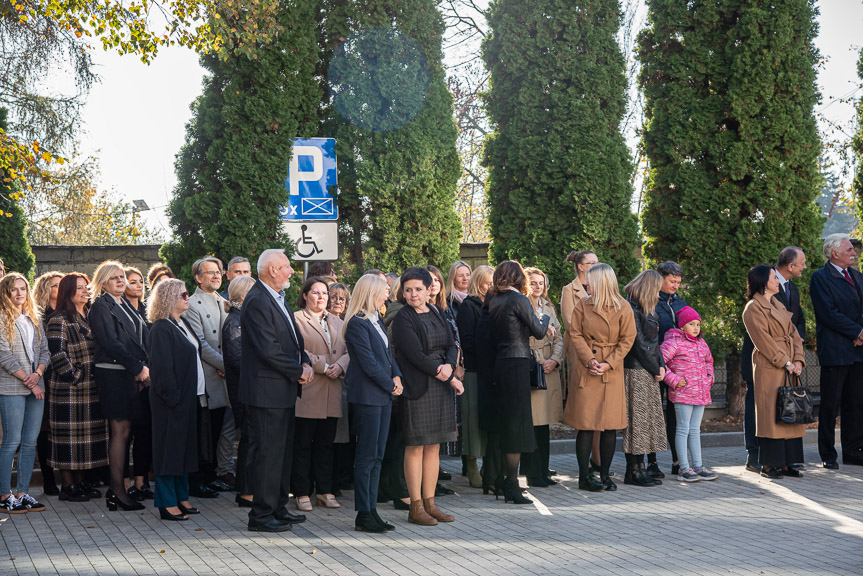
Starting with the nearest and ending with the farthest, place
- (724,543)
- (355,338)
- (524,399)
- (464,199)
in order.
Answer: (724,543), (355,338), (524,399), (464,199)

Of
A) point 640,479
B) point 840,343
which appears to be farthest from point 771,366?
point 640,479

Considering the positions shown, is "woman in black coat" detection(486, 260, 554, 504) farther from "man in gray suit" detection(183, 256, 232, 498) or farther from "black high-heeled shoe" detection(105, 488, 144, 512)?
"black high-heeled shoe" detection(105, 488, 144, 512)

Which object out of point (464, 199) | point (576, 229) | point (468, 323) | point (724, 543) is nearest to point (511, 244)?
point (576, 229)

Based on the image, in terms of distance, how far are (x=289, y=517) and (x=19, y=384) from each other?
257 centimetres

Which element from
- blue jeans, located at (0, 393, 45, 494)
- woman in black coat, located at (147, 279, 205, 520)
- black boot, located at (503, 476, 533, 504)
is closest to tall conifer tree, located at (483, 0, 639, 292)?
black boot, located at (503, 476, 533, 504)

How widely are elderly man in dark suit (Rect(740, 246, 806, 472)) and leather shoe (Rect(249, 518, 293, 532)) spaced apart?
504 cm

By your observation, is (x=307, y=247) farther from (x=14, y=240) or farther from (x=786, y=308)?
(x=786, y=308)

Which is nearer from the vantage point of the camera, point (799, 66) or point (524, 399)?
point (524, 399)

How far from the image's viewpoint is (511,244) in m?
12.3

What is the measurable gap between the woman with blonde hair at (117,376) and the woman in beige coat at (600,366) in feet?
12.6

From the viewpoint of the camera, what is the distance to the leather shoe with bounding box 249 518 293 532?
684 centimetres

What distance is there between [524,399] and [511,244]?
4807 mm

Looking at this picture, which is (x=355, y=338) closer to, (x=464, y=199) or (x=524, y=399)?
(x=524, y=399)

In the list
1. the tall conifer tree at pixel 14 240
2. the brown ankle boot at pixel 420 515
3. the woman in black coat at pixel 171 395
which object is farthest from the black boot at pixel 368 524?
the tall conifer tree at pixel 14 240
